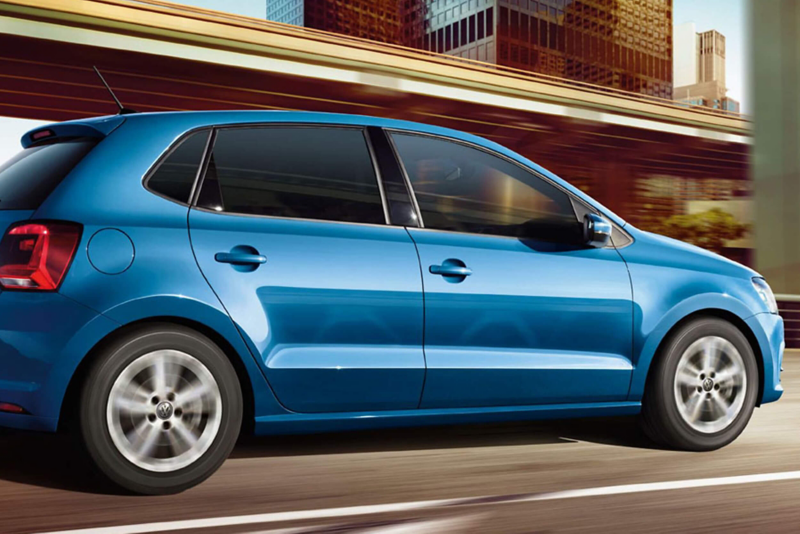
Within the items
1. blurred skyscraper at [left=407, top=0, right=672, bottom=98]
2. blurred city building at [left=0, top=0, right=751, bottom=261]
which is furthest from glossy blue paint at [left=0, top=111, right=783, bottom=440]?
blurred skyscraper at [left=407, top=0, right=672, bottom=98]

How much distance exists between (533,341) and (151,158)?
2054 millimetres

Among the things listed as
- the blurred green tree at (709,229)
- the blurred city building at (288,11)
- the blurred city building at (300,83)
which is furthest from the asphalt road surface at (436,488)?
the blurred city building at (288,11)

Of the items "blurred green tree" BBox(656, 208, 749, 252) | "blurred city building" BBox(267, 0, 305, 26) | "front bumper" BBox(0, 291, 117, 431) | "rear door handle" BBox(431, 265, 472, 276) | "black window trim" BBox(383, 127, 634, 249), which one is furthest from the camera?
"blurred city building" BBox(267, 0, 305, 26)

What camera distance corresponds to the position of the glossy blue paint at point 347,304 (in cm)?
416

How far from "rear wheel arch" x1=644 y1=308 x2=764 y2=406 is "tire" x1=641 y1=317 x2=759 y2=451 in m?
0.01

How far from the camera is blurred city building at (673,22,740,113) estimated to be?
129000mm

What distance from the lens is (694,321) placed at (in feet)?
18.3

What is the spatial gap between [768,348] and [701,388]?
1.79ft

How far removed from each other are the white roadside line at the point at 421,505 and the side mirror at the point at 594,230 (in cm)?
128

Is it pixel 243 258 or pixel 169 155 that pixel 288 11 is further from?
pixel 243 258

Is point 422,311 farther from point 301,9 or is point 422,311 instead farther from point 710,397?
point 301,9

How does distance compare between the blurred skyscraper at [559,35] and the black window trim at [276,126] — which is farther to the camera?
the blurred skyscraper at [559,35]

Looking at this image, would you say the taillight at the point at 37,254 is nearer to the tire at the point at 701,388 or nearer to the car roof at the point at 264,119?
the car roof at the point at 264,119

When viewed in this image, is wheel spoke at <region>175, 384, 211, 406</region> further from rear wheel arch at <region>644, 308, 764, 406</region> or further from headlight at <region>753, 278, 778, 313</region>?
headlight at <region>753, 278, 778, 313</region>
